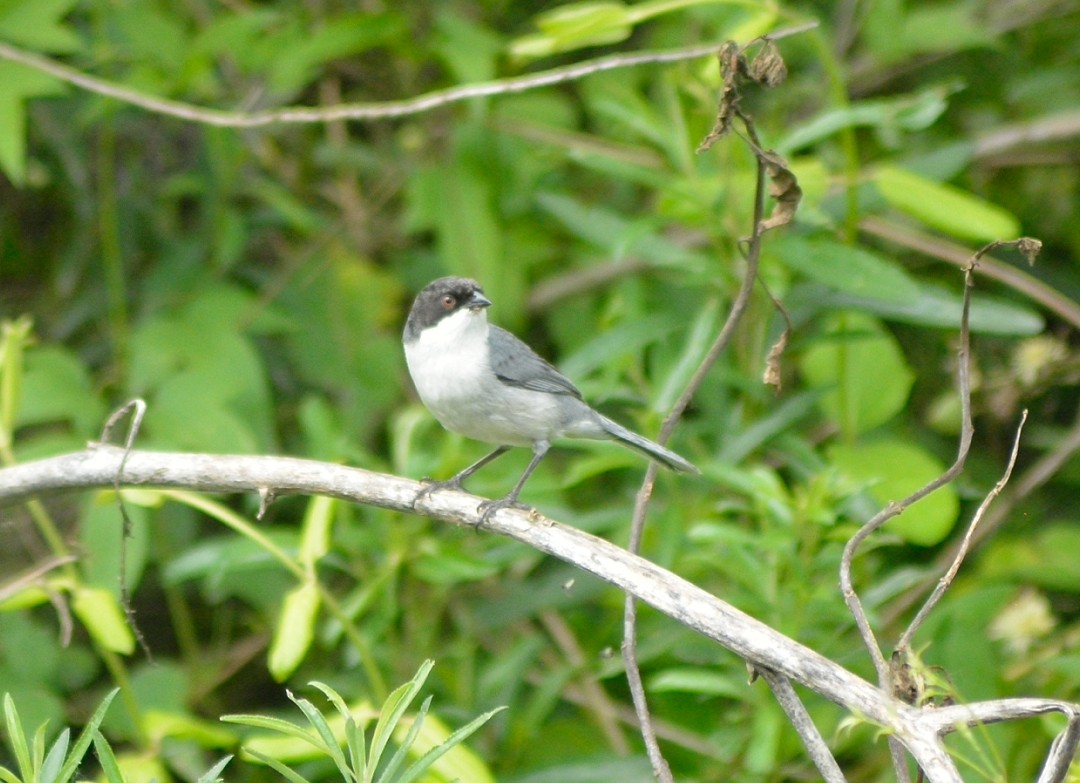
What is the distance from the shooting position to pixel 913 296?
397cm

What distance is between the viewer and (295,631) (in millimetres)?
3076

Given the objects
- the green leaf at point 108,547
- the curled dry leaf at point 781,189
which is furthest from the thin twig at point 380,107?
the green leaf at point 108,547

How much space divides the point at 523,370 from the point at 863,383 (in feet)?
4.80

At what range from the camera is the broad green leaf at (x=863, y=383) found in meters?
4.38

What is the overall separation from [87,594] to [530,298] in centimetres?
317

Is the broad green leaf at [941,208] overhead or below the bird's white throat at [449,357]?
overhead

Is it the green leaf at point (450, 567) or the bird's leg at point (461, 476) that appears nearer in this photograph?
the bird's leg at point (461, 476)

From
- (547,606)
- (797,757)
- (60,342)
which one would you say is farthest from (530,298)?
(797,757)

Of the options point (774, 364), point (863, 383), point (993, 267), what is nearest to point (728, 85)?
point (774, 364)

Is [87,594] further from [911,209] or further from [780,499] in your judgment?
[911,209]

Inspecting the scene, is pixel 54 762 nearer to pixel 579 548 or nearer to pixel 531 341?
pixel 579 548

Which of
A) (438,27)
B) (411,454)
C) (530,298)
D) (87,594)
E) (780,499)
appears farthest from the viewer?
(530,298)

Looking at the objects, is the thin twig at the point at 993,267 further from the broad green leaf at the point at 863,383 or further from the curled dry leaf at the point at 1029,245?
the curled dry leaf at the point at 1029,245

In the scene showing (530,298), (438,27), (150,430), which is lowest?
(150,430)
